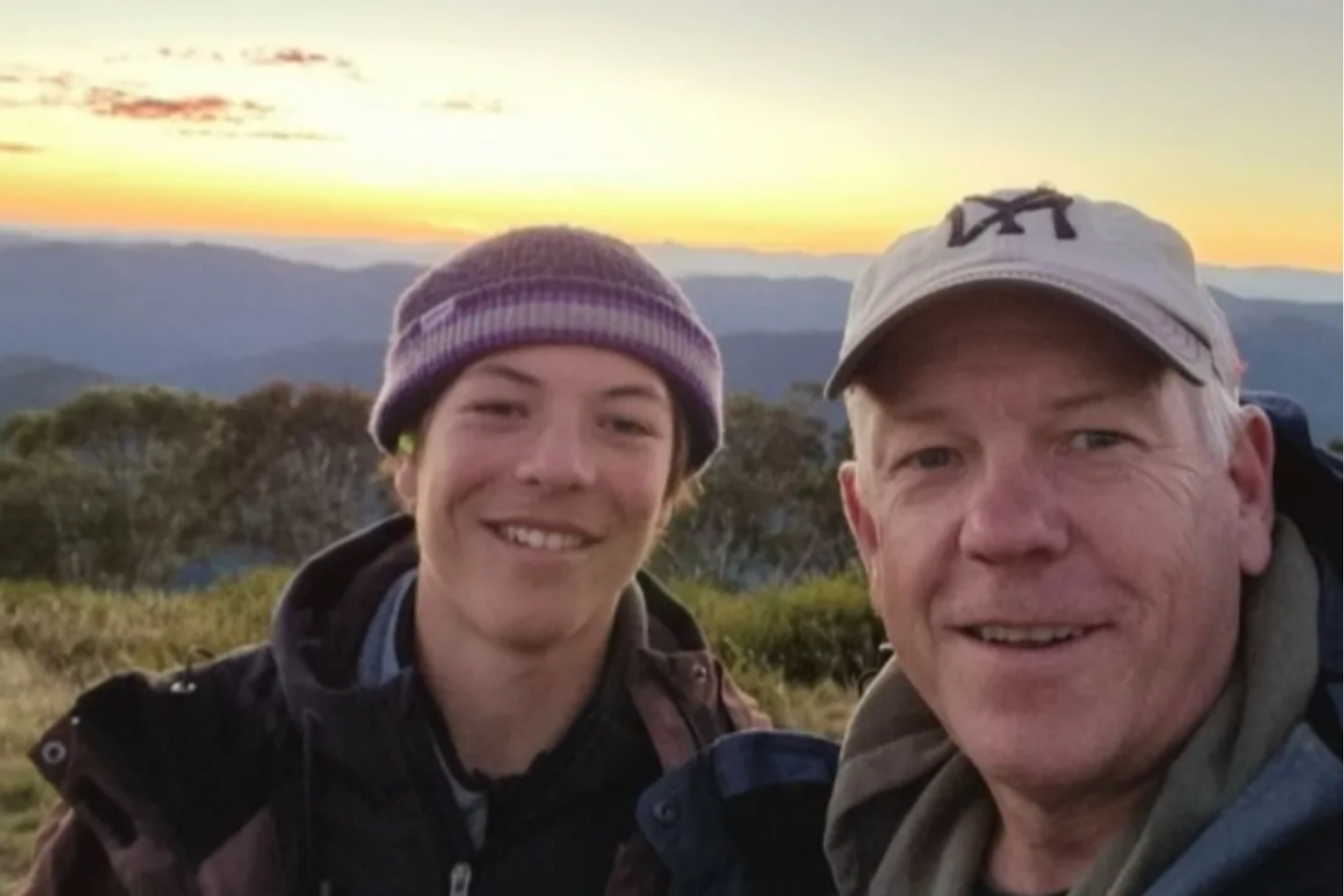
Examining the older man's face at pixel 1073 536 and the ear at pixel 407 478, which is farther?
the ear at pixel 407 478

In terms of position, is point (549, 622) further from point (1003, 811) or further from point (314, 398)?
point (314, 398)

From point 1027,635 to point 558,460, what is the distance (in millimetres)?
1051

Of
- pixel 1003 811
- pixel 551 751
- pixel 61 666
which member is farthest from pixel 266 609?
pixel 1003 811

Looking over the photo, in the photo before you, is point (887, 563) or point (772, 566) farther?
point (772, 566)

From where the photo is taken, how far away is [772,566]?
29359 millimetres

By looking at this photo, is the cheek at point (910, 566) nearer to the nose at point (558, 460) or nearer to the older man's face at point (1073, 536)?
the older man's face at point (1073, 536)

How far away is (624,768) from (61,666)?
6868 millimetres

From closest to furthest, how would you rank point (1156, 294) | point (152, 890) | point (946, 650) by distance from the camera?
point (1156, 294)
point (946, 650)
point (152, 890)

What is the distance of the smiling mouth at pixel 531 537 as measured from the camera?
2982 millimetres

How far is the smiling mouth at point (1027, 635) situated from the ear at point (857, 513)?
0.24 m

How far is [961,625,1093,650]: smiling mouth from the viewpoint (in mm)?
2088

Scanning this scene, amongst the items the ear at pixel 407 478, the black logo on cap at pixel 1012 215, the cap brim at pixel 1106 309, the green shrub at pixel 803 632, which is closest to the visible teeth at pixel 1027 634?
the cap brim at pixel 1106 309

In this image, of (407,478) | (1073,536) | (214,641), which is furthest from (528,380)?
(214,641)

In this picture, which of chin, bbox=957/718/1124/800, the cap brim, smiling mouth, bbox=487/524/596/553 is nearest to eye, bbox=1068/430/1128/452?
the cap brim
